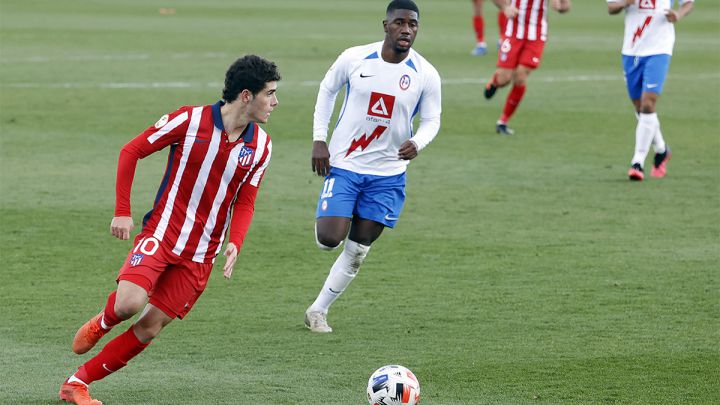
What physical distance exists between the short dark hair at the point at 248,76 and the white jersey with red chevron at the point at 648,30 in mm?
7833

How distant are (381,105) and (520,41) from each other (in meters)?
8.65

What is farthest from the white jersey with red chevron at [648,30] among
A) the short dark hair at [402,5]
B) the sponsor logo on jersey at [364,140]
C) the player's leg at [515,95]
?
the sponsor logo on jersey at [364,140]

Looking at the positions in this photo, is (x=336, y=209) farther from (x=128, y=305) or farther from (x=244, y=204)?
(x=128, y=305)

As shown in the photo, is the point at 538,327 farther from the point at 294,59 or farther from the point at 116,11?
the point at 116,11

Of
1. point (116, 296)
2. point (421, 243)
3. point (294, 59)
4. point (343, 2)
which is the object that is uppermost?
point (116, 296)

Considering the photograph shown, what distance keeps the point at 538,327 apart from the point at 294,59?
55.5 ft

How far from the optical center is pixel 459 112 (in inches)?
749

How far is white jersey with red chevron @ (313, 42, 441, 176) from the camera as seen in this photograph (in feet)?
27.6

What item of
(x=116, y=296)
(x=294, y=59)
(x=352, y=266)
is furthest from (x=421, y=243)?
(x=294, y=59)

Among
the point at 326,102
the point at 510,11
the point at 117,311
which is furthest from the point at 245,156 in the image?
the point at 510,11

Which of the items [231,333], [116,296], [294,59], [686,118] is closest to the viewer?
[116,296]

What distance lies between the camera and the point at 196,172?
6.71 meters

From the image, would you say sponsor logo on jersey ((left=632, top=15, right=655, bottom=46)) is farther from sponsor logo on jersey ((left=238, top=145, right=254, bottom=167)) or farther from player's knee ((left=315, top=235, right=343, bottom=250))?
sponsor logo on jersey ((left=238, top=145, right=254, bottom=167))

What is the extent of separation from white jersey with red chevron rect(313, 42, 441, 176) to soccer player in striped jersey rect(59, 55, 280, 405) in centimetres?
168
